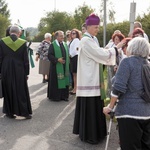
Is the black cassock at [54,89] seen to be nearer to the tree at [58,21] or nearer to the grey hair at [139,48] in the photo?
the grey hair at [139,48]

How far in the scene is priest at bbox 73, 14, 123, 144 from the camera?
4.42m

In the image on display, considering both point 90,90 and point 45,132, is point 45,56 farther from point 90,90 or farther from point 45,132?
point 90,90

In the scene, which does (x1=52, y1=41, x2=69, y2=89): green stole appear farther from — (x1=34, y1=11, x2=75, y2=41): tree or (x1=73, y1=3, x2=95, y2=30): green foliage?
(x1=34, y1=11, x2=75, y2=41): tree

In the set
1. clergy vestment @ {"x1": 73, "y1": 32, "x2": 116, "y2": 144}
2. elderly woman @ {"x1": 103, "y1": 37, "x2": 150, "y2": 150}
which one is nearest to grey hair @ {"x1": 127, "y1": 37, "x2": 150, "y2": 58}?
elderly woman @ {"x1": 103, "y1": 37, "x2": 150, "y2": 150}

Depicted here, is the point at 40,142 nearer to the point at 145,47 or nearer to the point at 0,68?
the point at 0,68

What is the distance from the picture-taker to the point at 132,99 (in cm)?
323

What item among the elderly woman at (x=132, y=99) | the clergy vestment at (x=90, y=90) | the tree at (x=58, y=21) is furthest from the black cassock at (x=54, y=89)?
the tree at (x=58, y=21)

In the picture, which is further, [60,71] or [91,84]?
[60,71]

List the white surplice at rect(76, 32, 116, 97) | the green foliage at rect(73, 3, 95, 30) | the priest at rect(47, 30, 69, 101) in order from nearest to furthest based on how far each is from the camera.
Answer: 1. the white surplice at rect(76, 32, 116, 97)
2. the priest at rect(47, 30, 69, 101)
3. the green foliage at rect(73, 3, 95, 30)

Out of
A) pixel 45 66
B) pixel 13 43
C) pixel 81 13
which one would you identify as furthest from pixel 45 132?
pixel 81 13

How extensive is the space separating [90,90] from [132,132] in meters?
1.42

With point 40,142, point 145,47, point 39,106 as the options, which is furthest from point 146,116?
point 39,106

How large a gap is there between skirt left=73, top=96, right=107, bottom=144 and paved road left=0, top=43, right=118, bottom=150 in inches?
5.0

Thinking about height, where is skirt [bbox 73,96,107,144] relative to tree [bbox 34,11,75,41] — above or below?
below
